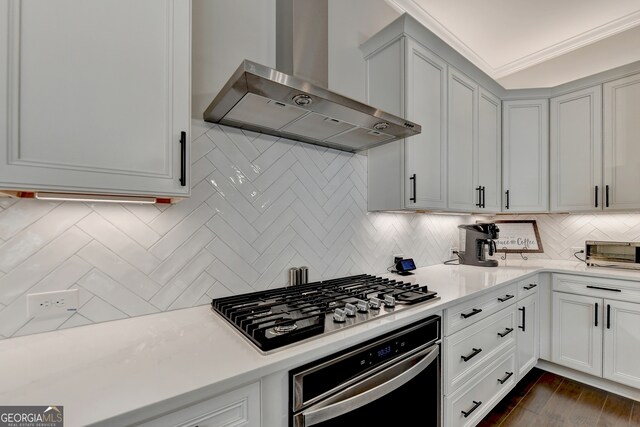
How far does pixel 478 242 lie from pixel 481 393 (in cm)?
118

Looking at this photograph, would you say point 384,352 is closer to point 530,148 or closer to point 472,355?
point 472,355

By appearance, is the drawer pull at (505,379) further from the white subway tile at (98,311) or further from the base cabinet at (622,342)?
the white subway tile at (98,311)

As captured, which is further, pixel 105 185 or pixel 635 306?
pixel 635 306

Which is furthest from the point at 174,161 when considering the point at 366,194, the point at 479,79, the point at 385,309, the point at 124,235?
the point at 479,79

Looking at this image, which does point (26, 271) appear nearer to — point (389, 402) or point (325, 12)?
point (389, 402)

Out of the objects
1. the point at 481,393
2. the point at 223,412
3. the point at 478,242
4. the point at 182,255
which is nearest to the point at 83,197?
the point at 182,255

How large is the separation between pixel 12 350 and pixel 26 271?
0.83ft

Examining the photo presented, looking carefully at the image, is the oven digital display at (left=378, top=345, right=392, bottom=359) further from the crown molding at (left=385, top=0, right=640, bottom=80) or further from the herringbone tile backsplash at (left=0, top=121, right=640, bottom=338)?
the crown molding at (left=385, top=0, right=640, bottom=80)

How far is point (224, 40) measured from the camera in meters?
1.43

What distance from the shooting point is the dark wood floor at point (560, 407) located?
1.88m

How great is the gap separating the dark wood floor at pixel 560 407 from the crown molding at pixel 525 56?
2951 millimetres

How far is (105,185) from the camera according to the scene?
2.85 ft

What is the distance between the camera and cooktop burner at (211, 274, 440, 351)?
94cm

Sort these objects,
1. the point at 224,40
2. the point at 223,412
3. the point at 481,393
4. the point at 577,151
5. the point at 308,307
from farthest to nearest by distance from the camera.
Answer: the point at 577,151 → the point at 481,393 → the point at 224,40 → the point at 308,307 → the point at 223,412
